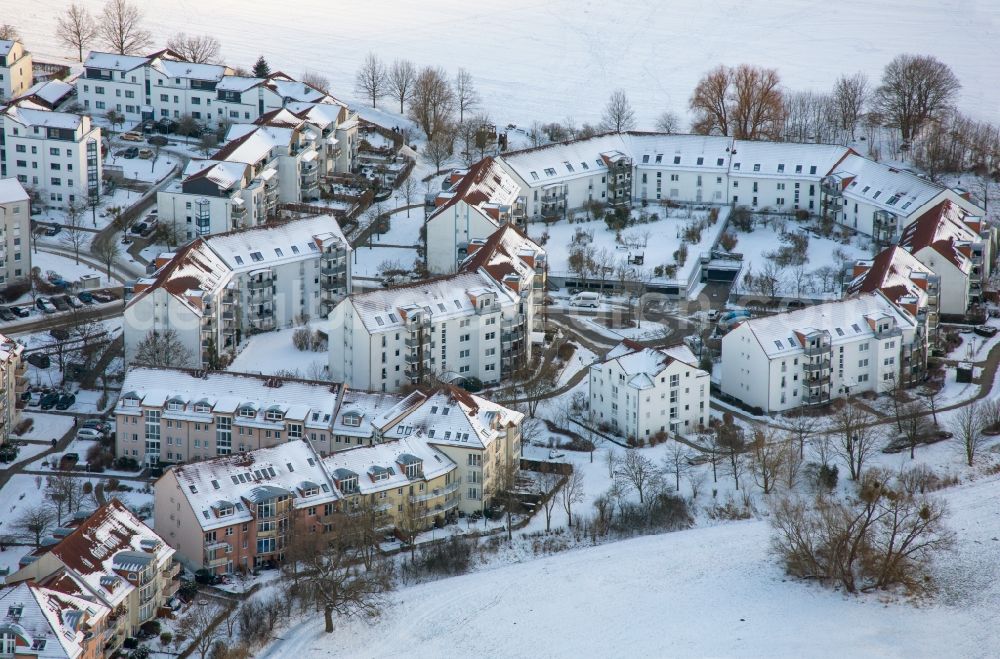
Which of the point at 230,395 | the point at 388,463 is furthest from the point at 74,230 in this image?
the point at 388,463

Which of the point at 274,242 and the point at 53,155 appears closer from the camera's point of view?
the point at 274,242

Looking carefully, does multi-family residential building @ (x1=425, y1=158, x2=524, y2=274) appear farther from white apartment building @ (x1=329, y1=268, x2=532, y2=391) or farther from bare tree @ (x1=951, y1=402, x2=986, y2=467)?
bare tree @ (x1=951, y1=402, x2=986, y2=467)

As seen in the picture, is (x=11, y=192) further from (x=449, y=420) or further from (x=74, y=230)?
(x=449, y=420)

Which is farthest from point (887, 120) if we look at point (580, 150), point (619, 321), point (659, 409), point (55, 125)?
point (55, 125)

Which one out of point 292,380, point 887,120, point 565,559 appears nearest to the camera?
point 565,559

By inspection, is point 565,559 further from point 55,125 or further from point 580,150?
point 55,125

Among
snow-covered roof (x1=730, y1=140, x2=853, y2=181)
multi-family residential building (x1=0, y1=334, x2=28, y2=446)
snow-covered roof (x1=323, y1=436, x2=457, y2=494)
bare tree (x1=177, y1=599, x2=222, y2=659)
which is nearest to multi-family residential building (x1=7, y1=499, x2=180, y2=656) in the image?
bare tree (x1=177, y1=599, x2=222, y2=659)

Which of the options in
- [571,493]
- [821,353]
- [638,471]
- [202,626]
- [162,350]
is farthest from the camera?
[162,350]
